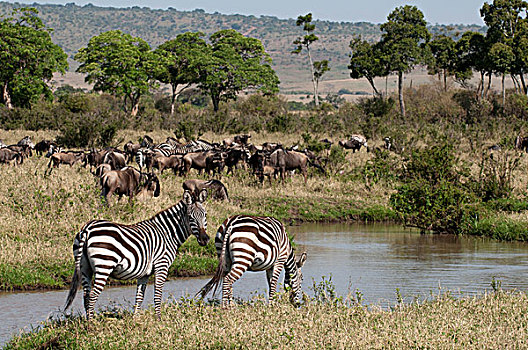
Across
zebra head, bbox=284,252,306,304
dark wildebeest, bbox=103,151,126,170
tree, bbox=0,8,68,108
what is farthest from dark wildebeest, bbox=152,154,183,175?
tree, bbox=0,8,68,108

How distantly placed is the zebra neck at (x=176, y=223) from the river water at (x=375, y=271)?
0.78 m

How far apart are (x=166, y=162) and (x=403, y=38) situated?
33616 millimetres

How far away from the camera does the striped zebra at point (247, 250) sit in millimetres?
9055

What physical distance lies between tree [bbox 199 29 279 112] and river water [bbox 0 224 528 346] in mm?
44810

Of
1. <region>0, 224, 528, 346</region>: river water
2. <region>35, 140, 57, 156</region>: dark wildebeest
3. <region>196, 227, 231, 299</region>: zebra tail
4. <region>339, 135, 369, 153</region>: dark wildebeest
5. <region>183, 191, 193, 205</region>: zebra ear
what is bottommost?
<region>0, 224, 528, 346</region>: river water

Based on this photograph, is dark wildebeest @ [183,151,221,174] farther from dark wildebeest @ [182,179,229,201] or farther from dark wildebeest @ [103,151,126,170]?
dark wildebeest @ [182,179,229,201]

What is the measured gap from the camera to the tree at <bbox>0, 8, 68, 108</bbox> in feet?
174

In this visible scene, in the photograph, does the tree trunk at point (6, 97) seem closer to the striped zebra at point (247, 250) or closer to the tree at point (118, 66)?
the tree at point (118, 66)

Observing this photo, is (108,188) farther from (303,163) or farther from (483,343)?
(483,343)

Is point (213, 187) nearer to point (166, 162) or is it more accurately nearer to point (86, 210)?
point (166, 162)

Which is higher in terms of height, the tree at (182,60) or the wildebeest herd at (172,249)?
the tree at (182,60)

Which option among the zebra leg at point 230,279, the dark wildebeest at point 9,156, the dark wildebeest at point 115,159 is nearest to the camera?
the zebra leg at point 230,279

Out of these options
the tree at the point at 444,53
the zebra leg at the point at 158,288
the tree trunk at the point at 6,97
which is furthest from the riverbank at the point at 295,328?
the tree trunk at the point at 6,97

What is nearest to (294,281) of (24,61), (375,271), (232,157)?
(375,271)
